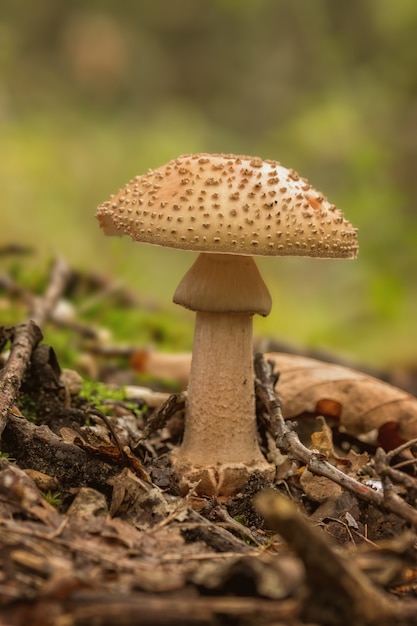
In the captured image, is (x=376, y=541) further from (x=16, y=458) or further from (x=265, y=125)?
(x=265, y=125)

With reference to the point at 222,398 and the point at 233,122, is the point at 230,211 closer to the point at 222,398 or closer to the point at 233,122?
the point at 222,398

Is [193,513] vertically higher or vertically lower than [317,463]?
lower

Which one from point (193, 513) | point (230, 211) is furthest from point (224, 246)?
point (193, 513)

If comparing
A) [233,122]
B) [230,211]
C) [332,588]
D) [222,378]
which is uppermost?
[233,122]

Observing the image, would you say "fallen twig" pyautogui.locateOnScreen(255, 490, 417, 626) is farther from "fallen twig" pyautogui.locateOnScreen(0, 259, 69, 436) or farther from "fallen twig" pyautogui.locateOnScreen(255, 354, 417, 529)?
"fallen twig" pyautogui.locateOnScreen(0, 259, 69, 436)

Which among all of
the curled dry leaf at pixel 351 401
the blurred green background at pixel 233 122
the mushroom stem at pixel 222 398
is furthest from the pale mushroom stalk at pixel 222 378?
the blurred green background at pixel 233 122

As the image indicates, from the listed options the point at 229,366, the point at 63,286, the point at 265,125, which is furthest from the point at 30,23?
the point at 229,366

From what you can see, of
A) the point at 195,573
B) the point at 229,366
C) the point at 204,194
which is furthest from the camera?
the point at 229,366

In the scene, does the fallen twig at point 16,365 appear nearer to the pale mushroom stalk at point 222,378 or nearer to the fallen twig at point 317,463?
the pale mushroom stalk at point 222,378
